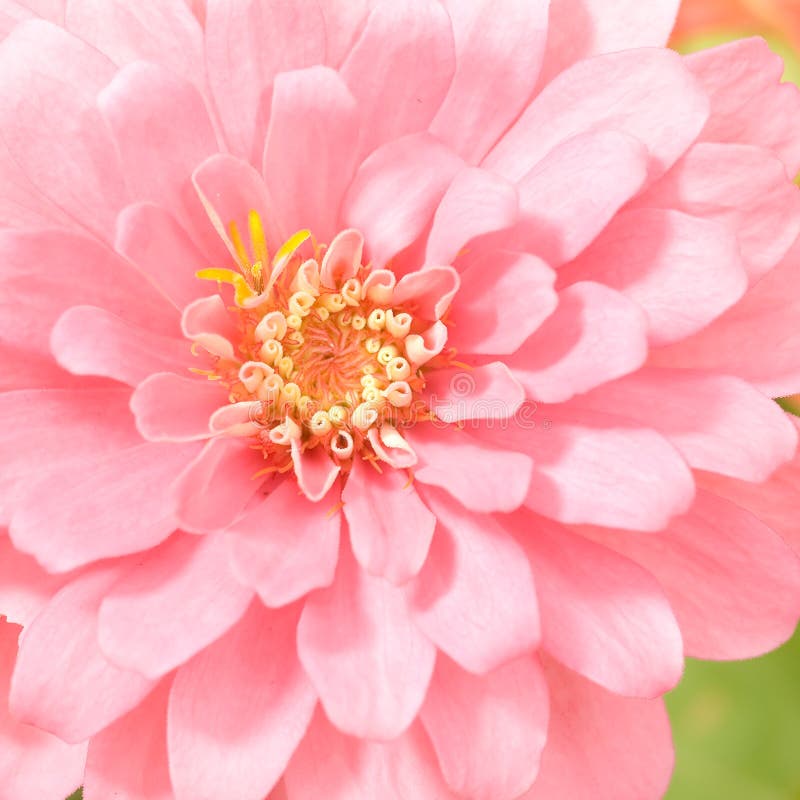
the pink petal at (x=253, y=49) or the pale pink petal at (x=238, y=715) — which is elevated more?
the pink petal at (x=253, y=49)

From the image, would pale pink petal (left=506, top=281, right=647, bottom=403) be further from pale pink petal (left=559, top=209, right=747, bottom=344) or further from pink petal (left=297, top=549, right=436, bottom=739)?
pink petal (left=297, top=549, right=436, bottom=739)

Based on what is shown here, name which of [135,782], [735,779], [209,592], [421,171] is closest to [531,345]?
[421,171]

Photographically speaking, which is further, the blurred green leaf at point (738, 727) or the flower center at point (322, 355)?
the blurred green leaf at point (738, 727)

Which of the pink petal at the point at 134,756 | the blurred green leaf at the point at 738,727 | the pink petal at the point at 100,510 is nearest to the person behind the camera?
the pink petal at the point at 100,510

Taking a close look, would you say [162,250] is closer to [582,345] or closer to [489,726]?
[582,345]

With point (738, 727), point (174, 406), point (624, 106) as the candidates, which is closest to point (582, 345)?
point (624, 106)

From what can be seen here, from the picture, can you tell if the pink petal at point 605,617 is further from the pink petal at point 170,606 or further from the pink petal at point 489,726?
the pink petal at point 170,606

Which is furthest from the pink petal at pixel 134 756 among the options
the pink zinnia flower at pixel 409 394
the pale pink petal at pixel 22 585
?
the pale pink petal at pixel 22 585

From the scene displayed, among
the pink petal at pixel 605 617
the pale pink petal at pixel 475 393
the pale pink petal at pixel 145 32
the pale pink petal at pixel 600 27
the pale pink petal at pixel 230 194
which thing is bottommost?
the pink petal at pixel 605 617
